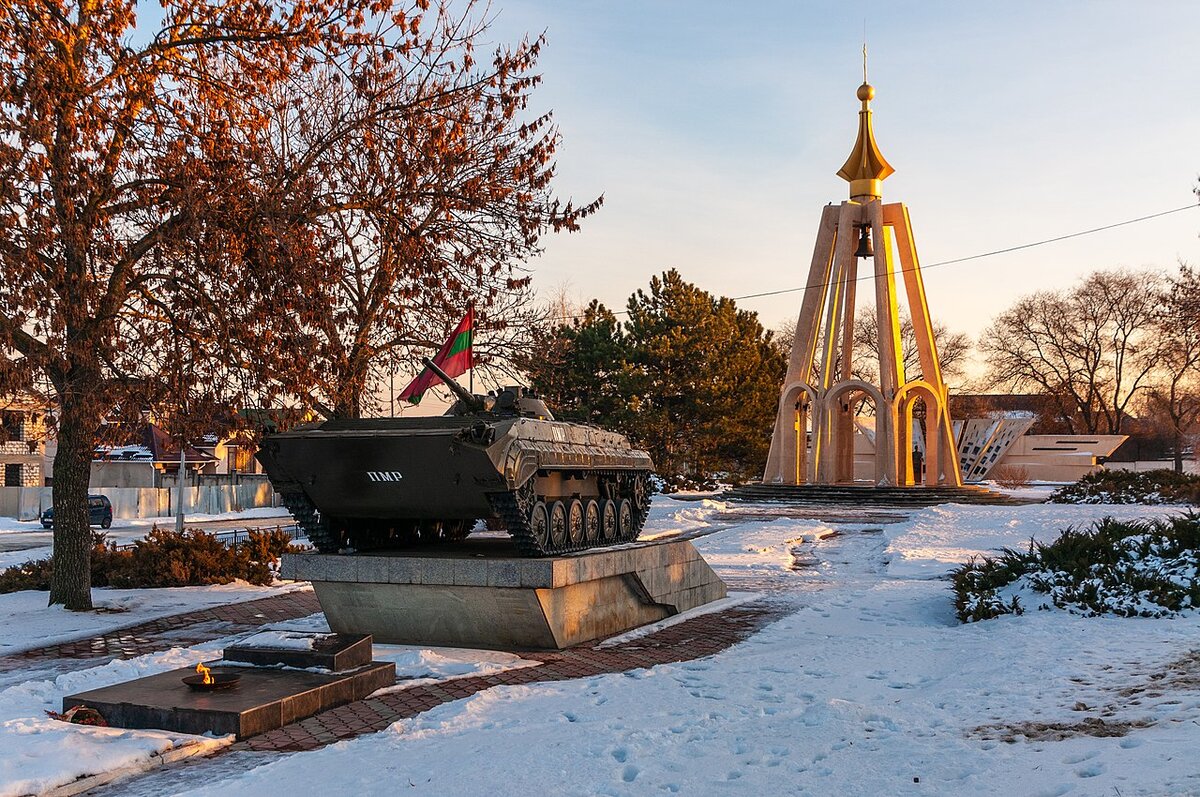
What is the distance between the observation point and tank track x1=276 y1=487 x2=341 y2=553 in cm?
1123

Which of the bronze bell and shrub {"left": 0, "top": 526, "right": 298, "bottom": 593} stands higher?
the bronze bell

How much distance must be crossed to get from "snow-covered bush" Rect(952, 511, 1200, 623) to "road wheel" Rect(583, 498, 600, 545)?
4.11 m

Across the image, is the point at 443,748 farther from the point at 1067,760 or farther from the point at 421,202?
the point at 421,202

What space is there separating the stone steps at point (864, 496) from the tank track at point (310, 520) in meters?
25.0

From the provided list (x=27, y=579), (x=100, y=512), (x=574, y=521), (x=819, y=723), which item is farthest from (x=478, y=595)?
(x=100, y=512)

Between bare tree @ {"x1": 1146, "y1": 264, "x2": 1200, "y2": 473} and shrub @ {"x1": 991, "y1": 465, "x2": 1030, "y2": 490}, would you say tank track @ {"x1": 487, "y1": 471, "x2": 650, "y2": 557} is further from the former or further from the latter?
shrub @ {"x1": 991, "y1": 465, "x2": 1030, "y2": 490}

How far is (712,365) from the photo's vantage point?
131ft

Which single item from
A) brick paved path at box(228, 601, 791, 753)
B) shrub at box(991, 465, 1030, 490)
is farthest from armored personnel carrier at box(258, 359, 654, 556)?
shrub at box(991, 465, 1030, 490)

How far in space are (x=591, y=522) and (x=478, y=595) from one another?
91.4 inches

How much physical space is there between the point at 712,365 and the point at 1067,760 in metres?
34.5

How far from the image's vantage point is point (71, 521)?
43.3 ft

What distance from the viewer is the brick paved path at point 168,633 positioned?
399 inches

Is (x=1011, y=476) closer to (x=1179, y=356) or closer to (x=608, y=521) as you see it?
(x=1179, y=356)

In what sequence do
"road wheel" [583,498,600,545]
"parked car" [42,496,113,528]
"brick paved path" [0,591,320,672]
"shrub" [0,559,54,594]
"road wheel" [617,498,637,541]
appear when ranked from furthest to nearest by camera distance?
"parked car" [42,496,113,528], "shrub" [0,559,54,594], "road wheel" [617,498,637,541], "road wheel" [583,498,600,545], "brick paved path" [0,591,320,672]
